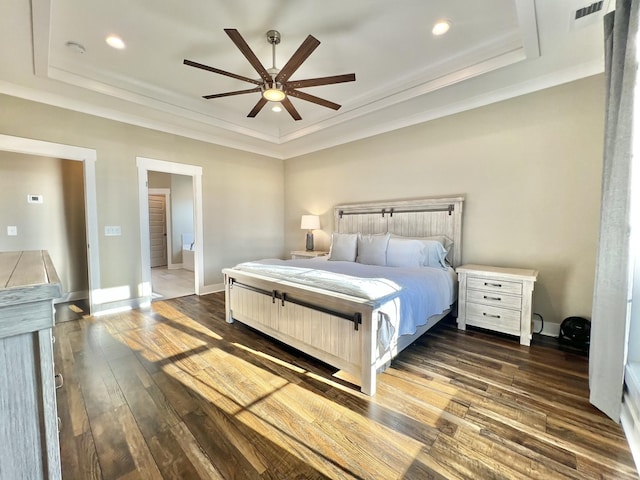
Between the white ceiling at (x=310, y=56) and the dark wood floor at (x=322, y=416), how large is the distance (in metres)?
2.84

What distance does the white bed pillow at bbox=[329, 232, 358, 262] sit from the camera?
Answer: 4035mm

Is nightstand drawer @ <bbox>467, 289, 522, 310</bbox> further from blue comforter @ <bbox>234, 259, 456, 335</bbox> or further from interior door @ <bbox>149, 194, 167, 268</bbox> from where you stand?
interior door @ <bbox>149, 194, 167, 268</bbox>

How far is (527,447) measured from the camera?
1580 mm

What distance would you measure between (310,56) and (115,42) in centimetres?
190

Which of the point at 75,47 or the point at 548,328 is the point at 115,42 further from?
the point at 548,328

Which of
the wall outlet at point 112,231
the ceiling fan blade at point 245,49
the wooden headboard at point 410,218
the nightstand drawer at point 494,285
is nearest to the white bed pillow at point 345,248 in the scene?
the wooden headboard at point 410,218

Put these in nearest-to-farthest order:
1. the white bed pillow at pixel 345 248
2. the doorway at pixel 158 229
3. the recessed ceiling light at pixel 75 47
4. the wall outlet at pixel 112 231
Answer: the recessed ceiling light at pixel 75 47
the wall outlet at pixel 112 231
the white bed pillow at pixel 345 248
the doorway at pixel 158 229

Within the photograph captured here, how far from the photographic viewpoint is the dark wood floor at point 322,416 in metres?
1.47

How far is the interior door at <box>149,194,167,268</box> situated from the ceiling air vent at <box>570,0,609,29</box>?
28.4 feet

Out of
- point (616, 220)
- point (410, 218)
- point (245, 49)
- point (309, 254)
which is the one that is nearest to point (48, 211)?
point (309, 254)

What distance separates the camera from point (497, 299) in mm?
2973

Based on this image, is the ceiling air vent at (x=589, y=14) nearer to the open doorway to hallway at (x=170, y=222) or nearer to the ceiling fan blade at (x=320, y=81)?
the ceiling fan blade at (x=320, y=81)

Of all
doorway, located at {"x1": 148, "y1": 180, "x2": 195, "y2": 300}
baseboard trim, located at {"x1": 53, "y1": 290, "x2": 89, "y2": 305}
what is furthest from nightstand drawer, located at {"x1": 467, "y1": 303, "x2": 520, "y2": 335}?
doorway, located at {"x1": 148, "y1": 180, "x2": 195, "y2": 300}

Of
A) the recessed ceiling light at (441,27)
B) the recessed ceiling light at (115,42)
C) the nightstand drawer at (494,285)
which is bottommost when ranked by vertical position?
the nightstand drawer at (494,285)
